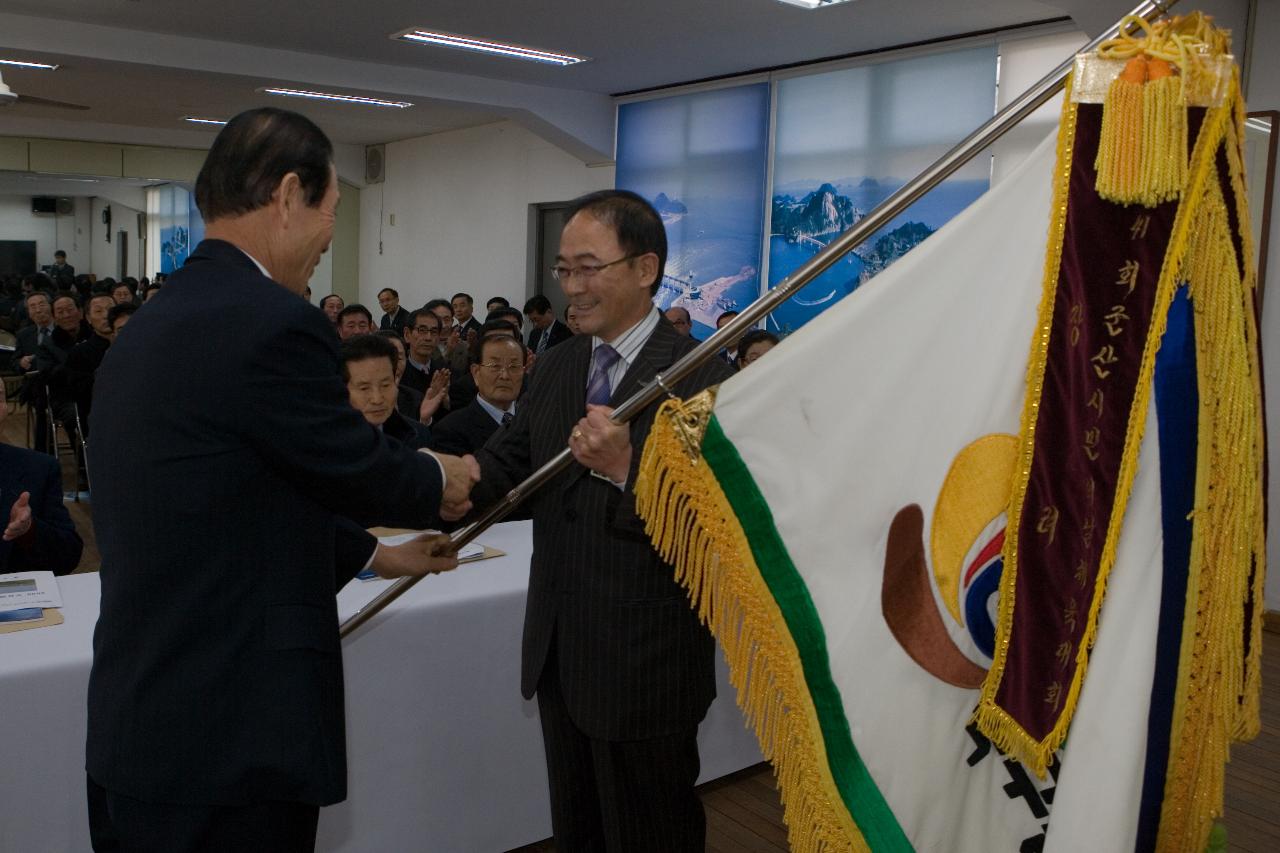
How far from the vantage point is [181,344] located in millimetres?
1214

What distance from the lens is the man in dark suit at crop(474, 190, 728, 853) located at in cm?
167

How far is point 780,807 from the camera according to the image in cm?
284

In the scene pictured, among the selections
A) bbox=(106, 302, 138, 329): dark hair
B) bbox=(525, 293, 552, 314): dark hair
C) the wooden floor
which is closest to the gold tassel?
the wooden floor

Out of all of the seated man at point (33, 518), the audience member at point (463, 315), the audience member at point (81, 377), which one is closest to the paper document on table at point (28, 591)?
the seated man at point (33, 518)

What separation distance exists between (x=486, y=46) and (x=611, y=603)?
6435 millimetres

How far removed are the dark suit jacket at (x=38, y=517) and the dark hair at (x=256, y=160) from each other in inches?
68.9

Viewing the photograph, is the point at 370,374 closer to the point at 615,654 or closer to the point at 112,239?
the point at 615,654

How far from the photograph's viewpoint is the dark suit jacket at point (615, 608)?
65.4 inches

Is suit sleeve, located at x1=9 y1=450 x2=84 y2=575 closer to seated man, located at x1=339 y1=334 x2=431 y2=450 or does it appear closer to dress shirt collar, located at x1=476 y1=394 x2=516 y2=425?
seated man, located at x1=339 y1=334 x2=431 y2=450

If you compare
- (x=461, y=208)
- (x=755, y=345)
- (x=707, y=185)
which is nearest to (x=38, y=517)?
(x=755, y=345)

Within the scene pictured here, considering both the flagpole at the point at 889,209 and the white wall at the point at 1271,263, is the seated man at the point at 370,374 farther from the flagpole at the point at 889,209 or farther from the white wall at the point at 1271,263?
the white wall at the point at 1271,263

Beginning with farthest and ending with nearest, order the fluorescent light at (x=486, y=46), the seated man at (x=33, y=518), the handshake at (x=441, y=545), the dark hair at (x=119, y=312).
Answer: the fluorescent light at (x=486, y=46) → the dark hair at (x=119, y=312) → the seated man at (x=33, y=518) → the handshake at (x=441, y=545)

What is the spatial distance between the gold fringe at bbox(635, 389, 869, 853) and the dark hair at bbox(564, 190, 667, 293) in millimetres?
430

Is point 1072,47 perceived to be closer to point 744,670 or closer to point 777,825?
point 777,825
